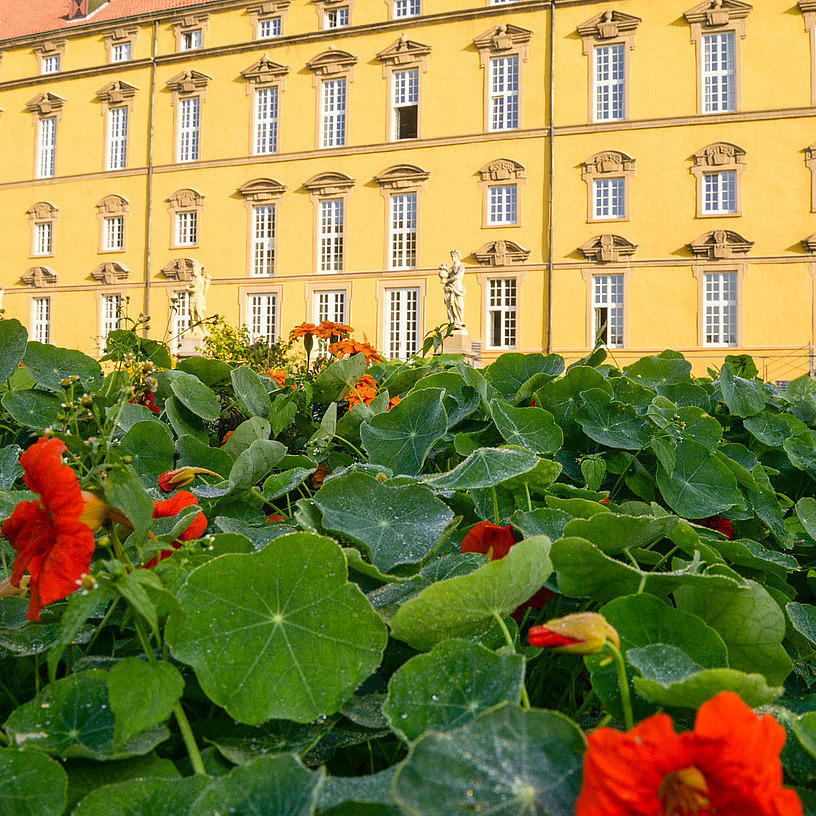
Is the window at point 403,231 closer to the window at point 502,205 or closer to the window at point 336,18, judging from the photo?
the window at point 502,205

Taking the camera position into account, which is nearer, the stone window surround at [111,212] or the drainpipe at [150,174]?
the drainpipe at [150,174]

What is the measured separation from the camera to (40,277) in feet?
43.8

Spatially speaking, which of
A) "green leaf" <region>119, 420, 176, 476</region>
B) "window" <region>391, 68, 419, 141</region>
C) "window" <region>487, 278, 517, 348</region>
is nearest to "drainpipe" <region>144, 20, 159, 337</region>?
"window" <region>391, 68, 419, 141</region>

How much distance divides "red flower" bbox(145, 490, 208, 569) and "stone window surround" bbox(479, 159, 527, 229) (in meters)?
10.9

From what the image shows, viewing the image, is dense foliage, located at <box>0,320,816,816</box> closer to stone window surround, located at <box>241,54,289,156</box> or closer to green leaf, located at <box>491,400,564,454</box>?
green leaf, located at <box>491,400,564,454</box>

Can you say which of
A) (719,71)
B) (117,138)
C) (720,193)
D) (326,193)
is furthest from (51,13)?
(720,193)

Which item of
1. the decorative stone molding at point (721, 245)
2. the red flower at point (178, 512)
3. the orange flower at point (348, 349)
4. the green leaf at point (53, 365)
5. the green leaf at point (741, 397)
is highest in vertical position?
the decorative stone molding at point (721, 245)

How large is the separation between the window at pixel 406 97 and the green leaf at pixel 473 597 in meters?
12.2

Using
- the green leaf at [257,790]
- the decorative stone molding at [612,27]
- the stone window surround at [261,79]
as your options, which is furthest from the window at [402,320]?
the green leaf at [257,790]

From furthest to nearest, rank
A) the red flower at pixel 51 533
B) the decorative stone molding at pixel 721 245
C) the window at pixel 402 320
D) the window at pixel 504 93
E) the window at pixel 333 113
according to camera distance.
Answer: the window at pixel 333 113 < the window at pixel 402 320 < the window at pixel 504 93 < the decorative stone molding at pixel 721 245 < the red flower at pixel 51 533

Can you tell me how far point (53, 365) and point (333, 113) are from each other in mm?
12307

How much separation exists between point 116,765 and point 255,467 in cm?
25

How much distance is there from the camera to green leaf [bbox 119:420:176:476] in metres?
0.64

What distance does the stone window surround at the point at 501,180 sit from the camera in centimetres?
1088
